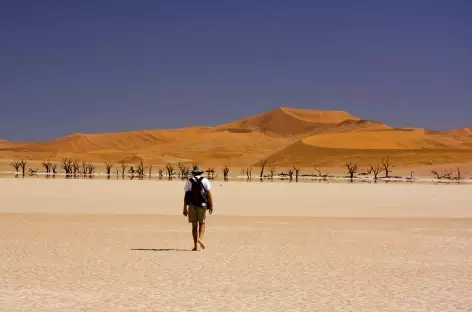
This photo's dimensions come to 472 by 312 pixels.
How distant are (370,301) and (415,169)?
6338 cm

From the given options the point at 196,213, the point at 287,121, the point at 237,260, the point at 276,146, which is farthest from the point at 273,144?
the point at 237,260

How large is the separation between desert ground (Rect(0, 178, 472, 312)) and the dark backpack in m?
0.85

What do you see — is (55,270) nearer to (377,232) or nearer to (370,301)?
(370,301)

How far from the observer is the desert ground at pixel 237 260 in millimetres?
8055

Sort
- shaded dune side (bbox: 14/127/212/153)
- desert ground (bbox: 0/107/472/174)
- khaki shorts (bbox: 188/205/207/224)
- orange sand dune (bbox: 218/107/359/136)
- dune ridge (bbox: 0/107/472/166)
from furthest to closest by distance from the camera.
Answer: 1. orange sand dune (bbox: 218/107/359/136)
2. shaded dune side (bbox: 14/127/212/153)
3. dune ridge (bbox: 0/107/472/166)
4. desert ground (bbox: 0/107/472/174)
5. khaki shorts (bbox: 188/205/207/224)

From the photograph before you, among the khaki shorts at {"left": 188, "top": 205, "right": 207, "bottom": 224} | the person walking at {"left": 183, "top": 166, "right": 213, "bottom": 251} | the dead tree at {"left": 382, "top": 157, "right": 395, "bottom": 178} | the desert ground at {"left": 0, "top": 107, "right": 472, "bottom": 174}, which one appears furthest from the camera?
the desert ground at {"left": 0, "top": 107, "right": 472, "bottom": 174}

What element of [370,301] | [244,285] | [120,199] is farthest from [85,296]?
[120,199]

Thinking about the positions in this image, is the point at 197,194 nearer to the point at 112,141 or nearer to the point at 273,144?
the point at 273,144

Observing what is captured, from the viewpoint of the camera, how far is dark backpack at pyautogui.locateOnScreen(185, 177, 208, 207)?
12328mm

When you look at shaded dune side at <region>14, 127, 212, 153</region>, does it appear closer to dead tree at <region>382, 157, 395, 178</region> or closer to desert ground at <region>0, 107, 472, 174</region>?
desert ground at <region>0, 107, 472, 174</region>

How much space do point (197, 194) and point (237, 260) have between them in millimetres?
1497

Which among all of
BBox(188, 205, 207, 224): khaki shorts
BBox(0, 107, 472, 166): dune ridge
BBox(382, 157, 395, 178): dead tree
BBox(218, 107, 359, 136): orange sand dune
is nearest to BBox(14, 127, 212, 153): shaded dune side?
BBox(0, 107, 472, 166): dune ridge

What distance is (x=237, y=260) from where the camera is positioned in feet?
37.6

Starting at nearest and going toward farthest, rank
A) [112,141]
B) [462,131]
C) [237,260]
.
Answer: [237,260]
[462,131]
[112,141]
